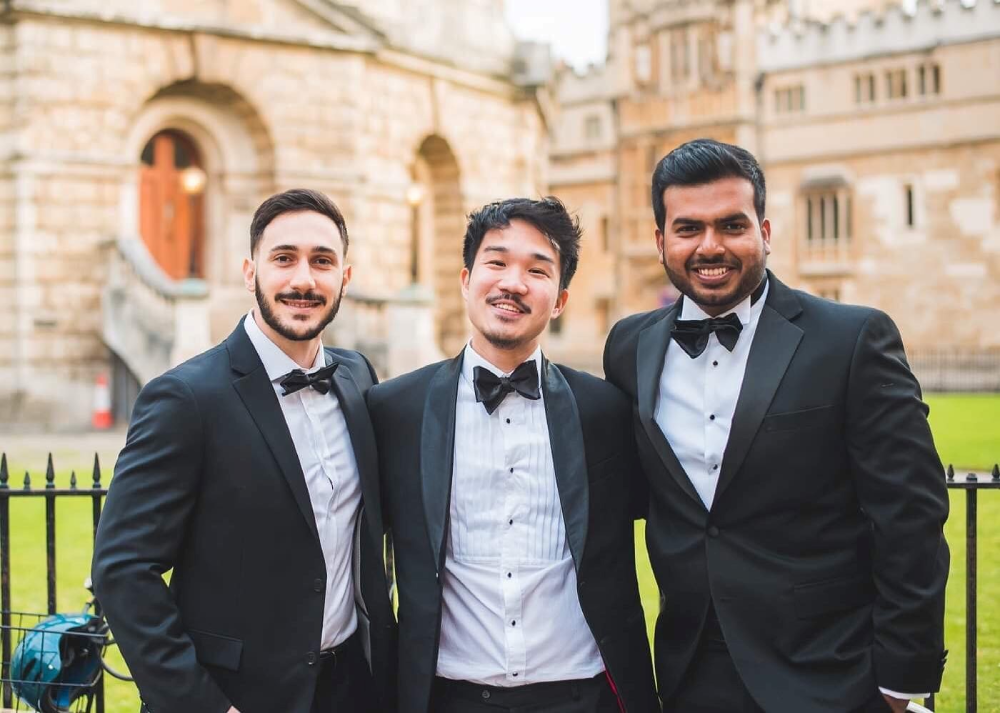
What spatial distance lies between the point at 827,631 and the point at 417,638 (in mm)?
1382

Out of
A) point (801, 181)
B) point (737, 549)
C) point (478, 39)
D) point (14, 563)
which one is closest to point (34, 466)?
point (14, 563)

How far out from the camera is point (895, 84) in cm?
3716

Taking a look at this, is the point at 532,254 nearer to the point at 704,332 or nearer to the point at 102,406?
the point at 704,332

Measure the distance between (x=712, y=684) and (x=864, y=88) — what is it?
125ft

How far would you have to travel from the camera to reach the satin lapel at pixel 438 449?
3.51 m

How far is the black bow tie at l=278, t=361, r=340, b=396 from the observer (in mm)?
3477

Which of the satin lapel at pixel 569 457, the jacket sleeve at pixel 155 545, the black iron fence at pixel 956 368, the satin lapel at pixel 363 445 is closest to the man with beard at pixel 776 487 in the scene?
the satin lapel at pixel 569 457

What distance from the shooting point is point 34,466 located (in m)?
12.5

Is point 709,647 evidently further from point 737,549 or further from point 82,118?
point 82,118

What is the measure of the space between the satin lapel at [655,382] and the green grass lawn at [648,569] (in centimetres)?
333

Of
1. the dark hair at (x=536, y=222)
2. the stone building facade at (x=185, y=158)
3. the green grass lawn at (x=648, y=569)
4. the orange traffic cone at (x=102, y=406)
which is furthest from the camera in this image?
the orange traffic cone at (x=102, y=406)

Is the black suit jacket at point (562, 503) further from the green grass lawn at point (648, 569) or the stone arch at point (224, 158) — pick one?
the stone arch at point (224, 158)

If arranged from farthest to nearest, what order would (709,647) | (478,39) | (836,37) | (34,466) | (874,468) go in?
(836,37)
(478,39)
(34,466)
(709,647)
(874,468)

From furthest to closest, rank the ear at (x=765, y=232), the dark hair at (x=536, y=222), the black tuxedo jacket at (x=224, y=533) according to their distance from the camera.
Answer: the dark hair at (x=536, y=222) → the ear at (x=765, y=232) → the black tuxedo jacket at (x=224, y=533)
